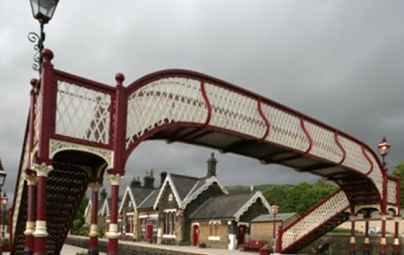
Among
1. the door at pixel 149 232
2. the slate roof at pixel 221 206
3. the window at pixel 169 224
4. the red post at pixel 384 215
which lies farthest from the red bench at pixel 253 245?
the door at pixel 149 232

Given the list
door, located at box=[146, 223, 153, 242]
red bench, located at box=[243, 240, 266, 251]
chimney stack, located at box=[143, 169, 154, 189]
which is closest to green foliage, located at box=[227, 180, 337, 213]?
chimney stack, located at box=[143, 169, 154, 189]

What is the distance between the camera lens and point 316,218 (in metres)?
24.6

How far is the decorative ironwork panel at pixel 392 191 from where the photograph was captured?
24839mm

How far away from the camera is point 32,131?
13.3 meters

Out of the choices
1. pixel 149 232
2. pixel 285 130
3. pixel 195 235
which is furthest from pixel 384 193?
pixel 149 232

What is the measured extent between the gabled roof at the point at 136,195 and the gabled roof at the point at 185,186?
758cm

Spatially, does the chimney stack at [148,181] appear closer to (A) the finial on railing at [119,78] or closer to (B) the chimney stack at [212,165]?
(B) the chimney stack at [212,165]

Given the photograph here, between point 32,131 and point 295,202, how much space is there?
82.5 m

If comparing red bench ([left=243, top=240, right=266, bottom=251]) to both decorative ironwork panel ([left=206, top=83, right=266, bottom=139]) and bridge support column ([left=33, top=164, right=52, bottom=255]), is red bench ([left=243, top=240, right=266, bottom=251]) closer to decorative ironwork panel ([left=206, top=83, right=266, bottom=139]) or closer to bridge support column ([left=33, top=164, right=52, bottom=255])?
decorative ironwork panel ([left=206, top=83, right=266, bottom=139])

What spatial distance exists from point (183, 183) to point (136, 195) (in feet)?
39.8

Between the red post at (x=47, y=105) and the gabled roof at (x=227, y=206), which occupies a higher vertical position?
the red post at (x=47, y=105)

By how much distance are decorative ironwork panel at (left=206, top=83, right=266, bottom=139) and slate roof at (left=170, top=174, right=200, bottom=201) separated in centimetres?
3011

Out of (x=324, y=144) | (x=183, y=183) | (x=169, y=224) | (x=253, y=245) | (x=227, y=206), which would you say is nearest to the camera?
(x=324, y=144)

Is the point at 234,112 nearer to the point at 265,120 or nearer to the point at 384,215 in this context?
the point at 265,120
